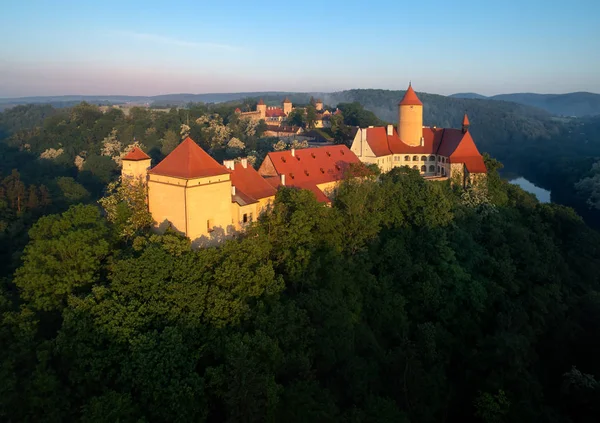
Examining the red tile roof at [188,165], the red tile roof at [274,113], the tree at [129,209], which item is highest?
the red tile roof at [274,113]

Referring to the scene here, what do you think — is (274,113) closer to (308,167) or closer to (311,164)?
(311,164)

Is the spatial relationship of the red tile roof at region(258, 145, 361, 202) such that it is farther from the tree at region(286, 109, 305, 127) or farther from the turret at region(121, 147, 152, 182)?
the tree at region(286, 109, 305, 127)

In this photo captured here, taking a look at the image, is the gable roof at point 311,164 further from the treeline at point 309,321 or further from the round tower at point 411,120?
the round tower at point 411,120

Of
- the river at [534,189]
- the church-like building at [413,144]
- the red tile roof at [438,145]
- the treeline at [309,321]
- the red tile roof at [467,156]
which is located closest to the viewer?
the treeline at [309,321]

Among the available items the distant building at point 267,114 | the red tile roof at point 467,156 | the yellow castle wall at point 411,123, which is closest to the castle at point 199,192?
the red tile roof at point 467,156

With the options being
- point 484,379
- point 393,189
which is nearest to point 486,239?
point 393,189

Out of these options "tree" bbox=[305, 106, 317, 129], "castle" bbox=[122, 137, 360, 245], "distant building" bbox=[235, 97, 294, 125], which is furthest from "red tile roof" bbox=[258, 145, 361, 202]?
"distant building" bbox=[235, 97, 294, 125]
